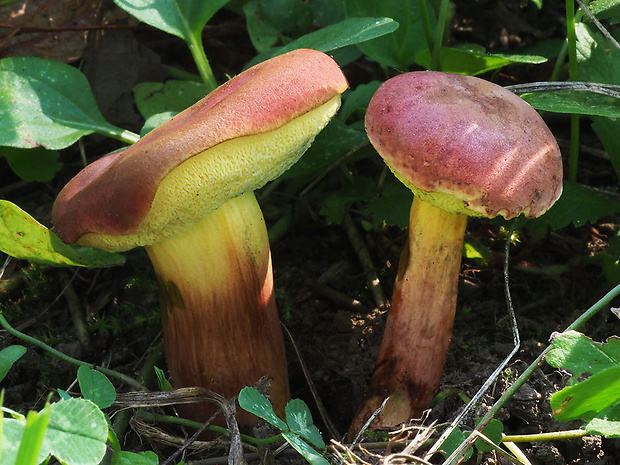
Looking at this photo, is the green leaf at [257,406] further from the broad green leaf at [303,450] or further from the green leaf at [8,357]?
the green leaf at [8,357]

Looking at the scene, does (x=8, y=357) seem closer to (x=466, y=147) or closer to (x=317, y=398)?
(x=317, y=398)

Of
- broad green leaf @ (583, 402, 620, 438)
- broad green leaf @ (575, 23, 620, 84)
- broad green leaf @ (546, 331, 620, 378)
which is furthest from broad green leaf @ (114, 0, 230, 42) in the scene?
broad green leaf @ (583, 402, 620, 438)

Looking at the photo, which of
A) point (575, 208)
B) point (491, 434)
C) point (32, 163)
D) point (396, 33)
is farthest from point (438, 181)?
point (32, 163)

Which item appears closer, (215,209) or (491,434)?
(491,434)

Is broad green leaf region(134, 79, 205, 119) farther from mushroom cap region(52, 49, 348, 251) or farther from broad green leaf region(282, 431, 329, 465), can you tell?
broad green leaf region(282, 431, 329, 465)

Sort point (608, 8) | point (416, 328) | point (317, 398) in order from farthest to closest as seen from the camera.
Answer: point (317, 398) < point (608, 8) < point (416, 328)

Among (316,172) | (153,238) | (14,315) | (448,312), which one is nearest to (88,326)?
(14,315)
